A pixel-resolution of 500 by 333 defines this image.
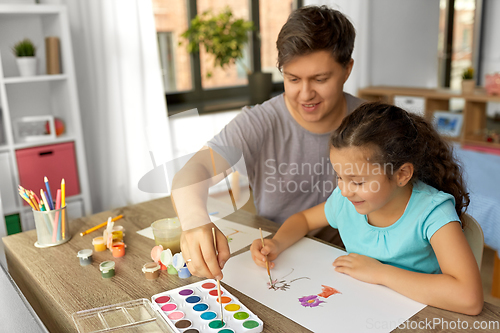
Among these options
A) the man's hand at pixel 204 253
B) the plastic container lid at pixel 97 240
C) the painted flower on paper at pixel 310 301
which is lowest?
the painted flower on paper at pixel 310 301

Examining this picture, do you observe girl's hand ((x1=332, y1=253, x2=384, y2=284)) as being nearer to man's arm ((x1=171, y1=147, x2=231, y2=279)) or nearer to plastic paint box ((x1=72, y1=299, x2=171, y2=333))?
man's arm ((x1=171, y1=147, x2=231, y2=279))

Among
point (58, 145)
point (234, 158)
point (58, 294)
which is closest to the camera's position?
point (58, 294)

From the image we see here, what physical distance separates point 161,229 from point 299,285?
0.37m

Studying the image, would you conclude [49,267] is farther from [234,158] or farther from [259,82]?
[259,82]

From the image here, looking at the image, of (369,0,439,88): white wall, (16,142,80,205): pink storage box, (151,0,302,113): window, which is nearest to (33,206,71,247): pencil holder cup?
(16,142,80,205): pink storage box

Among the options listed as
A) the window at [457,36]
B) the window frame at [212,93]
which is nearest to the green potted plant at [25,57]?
the window frame at [212,93]

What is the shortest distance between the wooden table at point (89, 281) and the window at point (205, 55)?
8.23 ft

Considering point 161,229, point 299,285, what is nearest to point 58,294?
point 161,229

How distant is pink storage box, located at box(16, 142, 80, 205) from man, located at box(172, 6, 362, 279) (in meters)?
1.44

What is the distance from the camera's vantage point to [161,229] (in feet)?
3.48

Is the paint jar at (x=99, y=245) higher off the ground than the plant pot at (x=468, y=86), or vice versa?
the plant pot at (x=468, y=86)

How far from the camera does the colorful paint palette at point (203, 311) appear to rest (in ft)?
2.45

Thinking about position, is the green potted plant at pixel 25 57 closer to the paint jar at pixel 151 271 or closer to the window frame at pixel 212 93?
the window frame at pixel 212 93

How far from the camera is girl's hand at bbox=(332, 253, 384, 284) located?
0.88 m
